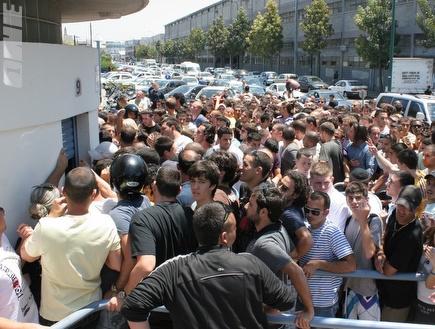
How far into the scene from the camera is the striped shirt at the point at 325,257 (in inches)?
159

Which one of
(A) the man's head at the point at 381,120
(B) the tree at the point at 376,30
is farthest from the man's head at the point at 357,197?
(B) the tree at the point at 376,30

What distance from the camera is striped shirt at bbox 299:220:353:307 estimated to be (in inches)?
159

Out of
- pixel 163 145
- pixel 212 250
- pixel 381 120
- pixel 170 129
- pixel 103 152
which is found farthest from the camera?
pixel 381 120

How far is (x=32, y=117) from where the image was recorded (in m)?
4.87

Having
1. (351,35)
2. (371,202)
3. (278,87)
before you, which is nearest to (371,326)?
(371,202)

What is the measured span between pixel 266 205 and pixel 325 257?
832 mm

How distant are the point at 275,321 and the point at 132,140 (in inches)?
166

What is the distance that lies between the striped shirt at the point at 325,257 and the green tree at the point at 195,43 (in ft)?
240

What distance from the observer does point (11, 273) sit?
3373 mm

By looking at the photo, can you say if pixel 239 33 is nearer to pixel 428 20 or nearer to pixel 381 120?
pixel 428 20

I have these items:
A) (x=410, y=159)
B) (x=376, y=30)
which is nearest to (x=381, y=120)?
(x=410, y=159)

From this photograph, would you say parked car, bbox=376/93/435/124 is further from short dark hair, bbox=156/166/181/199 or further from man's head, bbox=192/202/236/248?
man's head, bbox=192/202/236/248

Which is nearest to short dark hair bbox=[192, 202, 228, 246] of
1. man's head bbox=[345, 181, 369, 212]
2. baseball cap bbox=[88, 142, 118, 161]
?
man's head bbox=[345, 181, 369, 212]

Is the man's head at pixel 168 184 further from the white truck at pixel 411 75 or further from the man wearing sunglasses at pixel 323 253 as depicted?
the white truck at pixel 411 75
